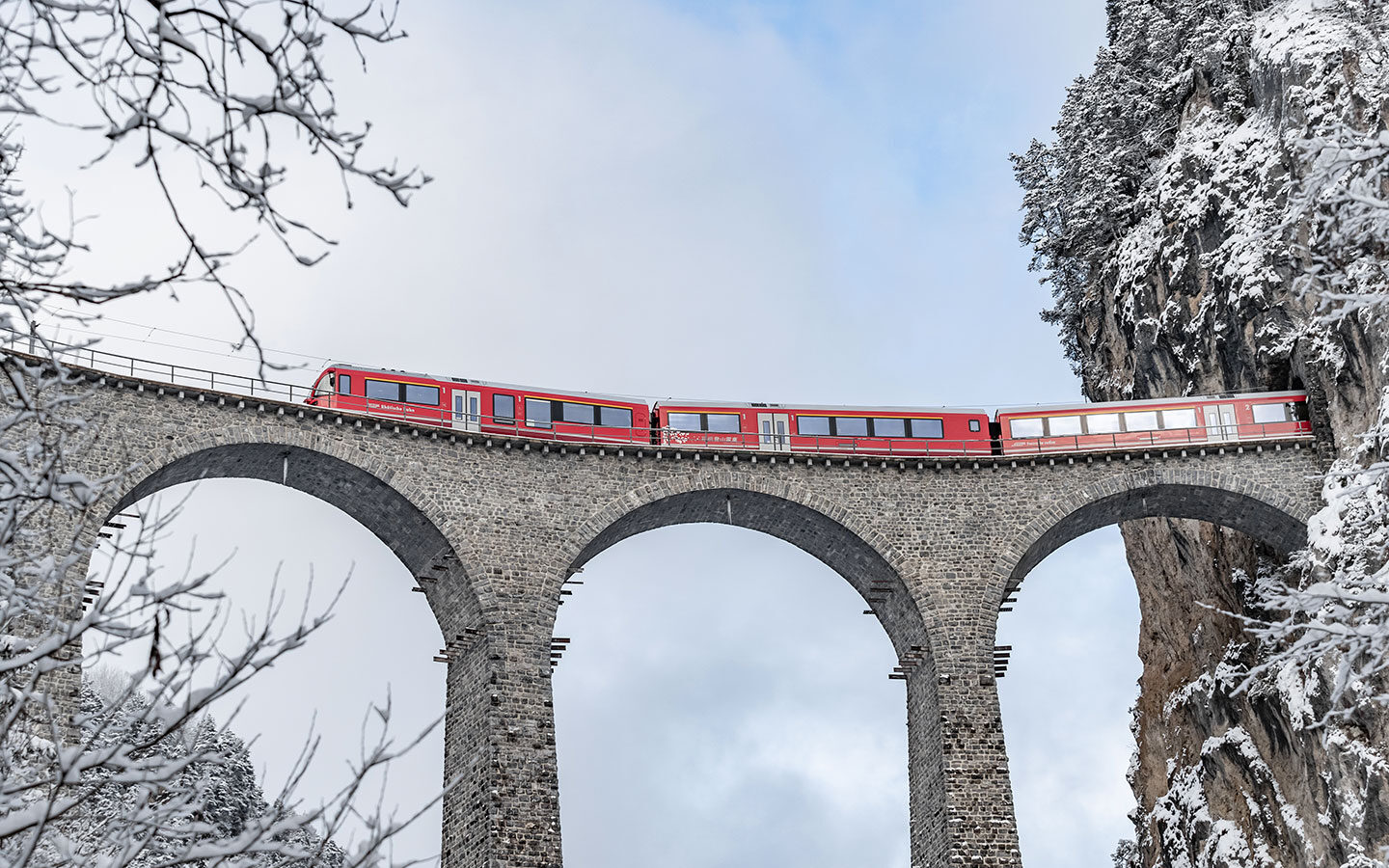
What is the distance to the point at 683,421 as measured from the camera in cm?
3369

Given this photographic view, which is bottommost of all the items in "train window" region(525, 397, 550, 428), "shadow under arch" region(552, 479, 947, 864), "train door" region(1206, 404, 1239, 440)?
"shadow under arch" region(552, 479, 947, 864)

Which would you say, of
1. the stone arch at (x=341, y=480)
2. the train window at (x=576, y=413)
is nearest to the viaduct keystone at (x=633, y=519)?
the stone arch at (x=341, y=480)

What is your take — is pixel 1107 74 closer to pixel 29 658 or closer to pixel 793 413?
pixel 793 413

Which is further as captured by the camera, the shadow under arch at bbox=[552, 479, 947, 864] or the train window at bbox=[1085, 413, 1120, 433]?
the train window at bbox=[1085, 413, 1120, 433]

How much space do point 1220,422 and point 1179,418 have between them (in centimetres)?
97

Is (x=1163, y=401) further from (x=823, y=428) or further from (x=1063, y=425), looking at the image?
(x=823, y=428)

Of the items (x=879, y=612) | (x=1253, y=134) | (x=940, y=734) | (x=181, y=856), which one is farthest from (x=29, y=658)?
(x=1253, y=134)

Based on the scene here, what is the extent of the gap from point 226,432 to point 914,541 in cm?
1543

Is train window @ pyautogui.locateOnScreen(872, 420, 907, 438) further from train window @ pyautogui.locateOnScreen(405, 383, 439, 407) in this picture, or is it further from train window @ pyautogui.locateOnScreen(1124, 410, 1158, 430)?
train window @ pyautogui.locateOnScreen(405, 383, 439, 407)

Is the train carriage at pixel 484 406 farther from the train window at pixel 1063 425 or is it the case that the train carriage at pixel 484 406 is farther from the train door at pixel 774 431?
the train window at pixel 1063 425

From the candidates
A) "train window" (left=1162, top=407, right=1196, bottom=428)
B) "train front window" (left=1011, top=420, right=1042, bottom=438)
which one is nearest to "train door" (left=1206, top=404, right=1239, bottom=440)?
"train window" (left=1162, top=407, right=1196, bottom=428)

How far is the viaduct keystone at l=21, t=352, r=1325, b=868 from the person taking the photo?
27859mm

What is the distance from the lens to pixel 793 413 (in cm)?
3412

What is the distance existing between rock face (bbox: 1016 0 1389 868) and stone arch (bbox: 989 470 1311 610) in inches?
71.8
